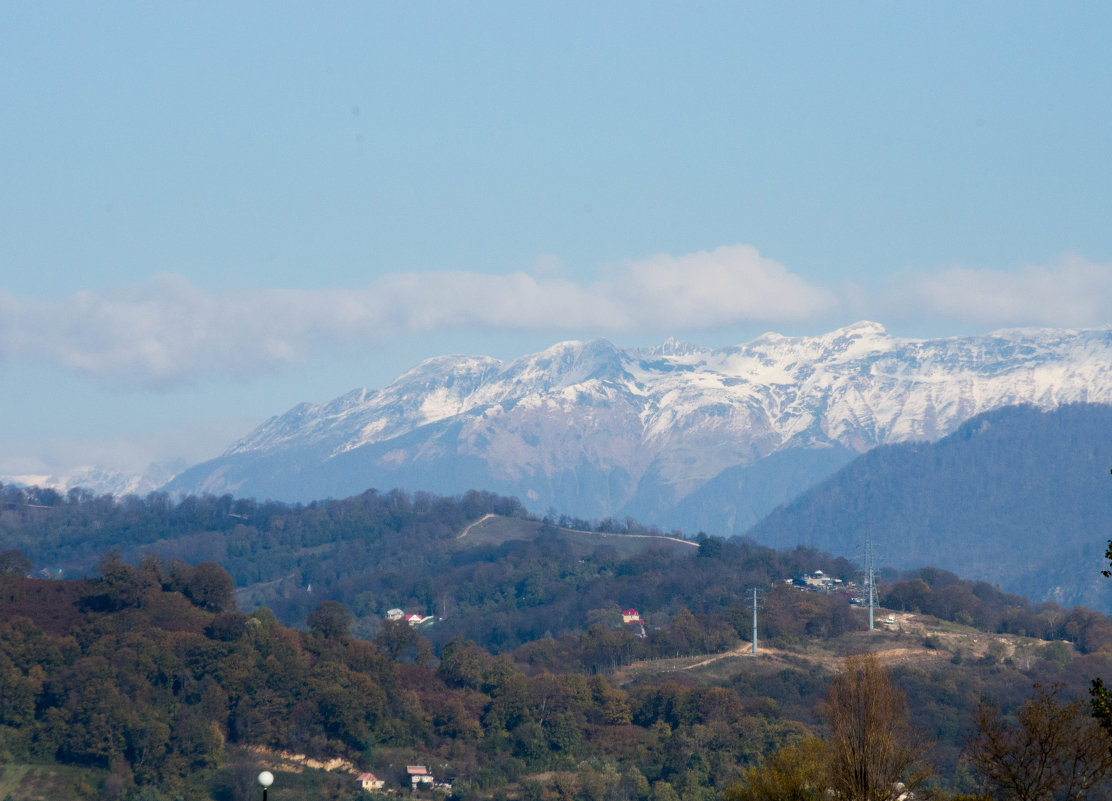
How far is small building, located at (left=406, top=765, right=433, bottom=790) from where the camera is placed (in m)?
112

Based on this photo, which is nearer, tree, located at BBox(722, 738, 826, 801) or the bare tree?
the bare tree

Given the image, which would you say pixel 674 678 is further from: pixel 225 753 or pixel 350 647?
pixel 225 753

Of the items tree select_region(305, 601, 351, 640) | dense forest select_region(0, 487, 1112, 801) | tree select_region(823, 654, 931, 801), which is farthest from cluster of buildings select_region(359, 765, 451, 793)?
tree select_region(823, 654, 931, 801)

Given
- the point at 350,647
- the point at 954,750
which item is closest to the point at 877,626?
the point at 954,750

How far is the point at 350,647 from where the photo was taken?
456ft

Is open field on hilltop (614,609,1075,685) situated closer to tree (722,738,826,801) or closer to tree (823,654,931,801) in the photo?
tree (722,738,826,801)

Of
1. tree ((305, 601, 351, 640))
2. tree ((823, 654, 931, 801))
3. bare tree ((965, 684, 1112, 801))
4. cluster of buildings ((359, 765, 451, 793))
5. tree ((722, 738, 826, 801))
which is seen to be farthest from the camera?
tree ((305, 601, 351, 640))

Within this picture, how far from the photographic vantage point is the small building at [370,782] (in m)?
110

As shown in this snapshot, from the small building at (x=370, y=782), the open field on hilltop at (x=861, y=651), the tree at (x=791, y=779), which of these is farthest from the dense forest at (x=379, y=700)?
the tree at (x=791, y=779)

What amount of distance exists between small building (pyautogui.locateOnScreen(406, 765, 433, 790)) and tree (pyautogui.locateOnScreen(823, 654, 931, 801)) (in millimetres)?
68116

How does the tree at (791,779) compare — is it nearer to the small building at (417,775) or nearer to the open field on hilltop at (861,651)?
the small building at (417,775)

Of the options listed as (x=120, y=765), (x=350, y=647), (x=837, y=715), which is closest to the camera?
(x=837, y=715)

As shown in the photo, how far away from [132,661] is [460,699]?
94.6 feet

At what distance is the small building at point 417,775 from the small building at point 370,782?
220cm
